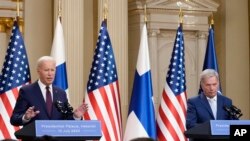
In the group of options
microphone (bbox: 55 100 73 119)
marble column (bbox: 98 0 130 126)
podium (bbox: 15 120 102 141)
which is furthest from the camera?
marble column (bbox: 98 0 130 126)

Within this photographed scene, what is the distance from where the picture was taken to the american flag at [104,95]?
8.78 meters

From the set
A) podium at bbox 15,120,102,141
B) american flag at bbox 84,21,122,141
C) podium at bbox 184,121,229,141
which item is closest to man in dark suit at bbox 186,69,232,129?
podium at bbox 184,121,229,141

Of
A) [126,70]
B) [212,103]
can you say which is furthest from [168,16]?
[212,103]

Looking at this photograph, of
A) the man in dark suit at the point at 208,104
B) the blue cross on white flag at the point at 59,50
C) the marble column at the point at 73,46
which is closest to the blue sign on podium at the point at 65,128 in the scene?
the man in dark suit at the point at 208,104

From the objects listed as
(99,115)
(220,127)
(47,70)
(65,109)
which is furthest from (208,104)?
(99,115)

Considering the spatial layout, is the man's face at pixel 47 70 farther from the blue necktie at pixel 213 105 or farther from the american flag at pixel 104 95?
the american flag at pixel 104 95

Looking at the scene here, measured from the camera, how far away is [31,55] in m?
10.2

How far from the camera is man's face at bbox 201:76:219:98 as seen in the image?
21.4ft

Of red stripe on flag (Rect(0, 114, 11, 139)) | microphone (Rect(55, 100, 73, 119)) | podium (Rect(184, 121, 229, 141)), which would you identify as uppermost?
microphone (Rect(55, 100, 73, 119))

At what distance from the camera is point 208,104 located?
6.64 meters

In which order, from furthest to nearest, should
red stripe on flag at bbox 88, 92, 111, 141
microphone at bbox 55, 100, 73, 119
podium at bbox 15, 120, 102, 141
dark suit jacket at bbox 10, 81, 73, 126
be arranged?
red stripe on flag at bbox 88, 92, 111, 141
dark suit jacket at bbox 10, 81, 73, 126
microphone at bbox 55, 100, 73, 119
podium at bbox 15, 120, 102, 141

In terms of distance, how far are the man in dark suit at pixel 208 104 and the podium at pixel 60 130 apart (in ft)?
4.48

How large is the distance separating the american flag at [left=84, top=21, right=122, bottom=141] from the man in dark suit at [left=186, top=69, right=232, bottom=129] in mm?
2302

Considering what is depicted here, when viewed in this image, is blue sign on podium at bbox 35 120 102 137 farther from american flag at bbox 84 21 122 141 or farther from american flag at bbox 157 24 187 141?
american flag at bbox 157 24 187 141
